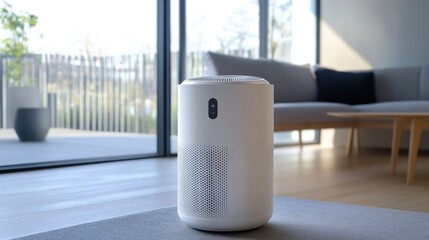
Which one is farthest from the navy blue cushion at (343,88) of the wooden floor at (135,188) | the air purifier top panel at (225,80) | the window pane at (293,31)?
the air purifier top panel at (225,80)

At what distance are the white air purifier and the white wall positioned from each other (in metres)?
3.97

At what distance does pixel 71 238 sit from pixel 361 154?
3621 millimetres

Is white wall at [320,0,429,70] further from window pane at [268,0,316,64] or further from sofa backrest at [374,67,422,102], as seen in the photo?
sofa backrest at [374,67,422,102]

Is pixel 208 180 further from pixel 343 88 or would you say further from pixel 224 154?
pixel 343 88

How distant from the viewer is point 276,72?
460cm

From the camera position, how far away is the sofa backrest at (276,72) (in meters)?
4.14

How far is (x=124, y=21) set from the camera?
4.07 m

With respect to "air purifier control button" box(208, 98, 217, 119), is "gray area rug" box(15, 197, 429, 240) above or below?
below

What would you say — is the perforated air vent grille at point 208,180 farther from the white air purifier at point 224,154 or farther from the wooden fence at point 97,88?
the wooden fence at point 97,88

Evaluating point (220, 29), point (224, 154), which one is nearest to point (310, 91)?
point (220, 29)

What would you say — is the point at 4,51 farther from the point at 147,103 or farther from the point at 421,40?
the point at 421,40

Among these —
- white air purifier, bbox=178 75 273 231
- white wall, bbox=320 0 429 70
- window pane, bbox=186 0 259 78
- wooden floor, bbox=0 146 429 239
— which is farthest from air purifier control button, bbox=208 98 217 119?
white wall, bbox=320 0 429 70

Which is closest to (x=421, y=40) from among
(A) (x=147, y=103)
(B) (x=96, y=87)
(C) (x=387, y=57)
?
(C) (x=387, y=57)

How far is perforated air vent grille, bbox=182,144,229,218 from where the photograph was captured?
163cm
